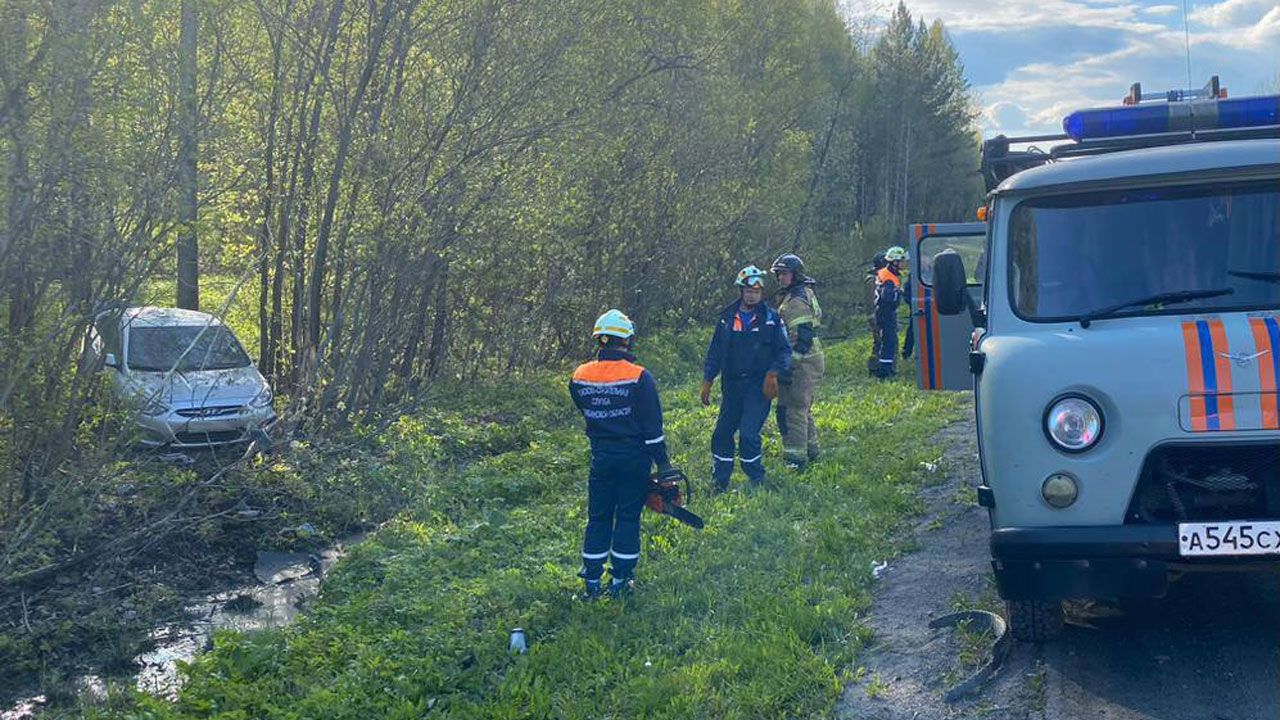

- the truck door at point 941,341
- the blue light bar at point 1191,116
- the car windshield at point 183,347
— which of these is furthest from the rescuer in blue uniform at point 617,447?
the car windshield at point 183,347

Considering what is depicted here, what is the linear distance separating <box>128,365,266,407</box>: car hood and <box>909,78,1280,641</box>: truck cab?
592 centimetres

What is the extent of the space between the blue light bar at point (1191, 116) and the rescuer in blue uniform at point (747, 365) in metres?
3.40

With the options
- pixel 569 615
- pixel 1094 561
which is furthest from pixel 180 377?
pixel 1094 561

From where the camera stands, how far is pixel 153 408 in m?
8.51

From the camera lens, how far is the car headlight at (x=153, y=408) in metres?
8.34

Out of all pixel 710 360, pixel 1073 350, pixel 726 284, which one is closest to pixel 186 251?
pixel 710 360

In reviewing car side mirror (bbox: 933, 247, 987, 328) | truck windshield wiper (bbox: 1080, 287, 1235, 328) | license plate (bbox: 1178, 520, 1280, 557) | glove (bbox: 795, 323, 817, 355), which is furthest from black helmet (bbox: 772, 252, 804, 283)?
license plate (bbox: 1178, 520, 1280, 557)

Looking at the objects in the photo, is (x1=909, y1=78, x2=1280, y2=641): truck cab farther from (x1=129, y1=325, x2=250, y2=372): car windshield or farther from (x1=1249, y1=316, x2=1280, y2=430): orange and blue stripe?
(x1=129, y1=325, x2=250, y2=372): car windshield

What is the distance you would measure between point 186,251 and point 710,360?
4319 millimetres

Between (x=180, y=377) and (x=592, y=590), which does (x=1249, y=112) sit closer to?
(x=592, y=590)

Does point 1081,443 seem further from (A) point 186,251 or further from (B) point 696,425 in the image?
(B) point 696,425

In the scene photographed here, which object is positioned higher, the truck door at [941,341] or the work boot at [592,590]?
the truck door at [941,341]

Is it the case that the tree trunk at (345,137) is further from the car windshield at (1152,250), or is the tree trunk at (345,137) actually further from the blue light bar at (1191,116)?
the car windshield at (1152,250)

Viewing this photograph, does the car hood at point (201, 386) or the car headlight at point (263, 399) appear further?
the car headlight at point (263, 399)
